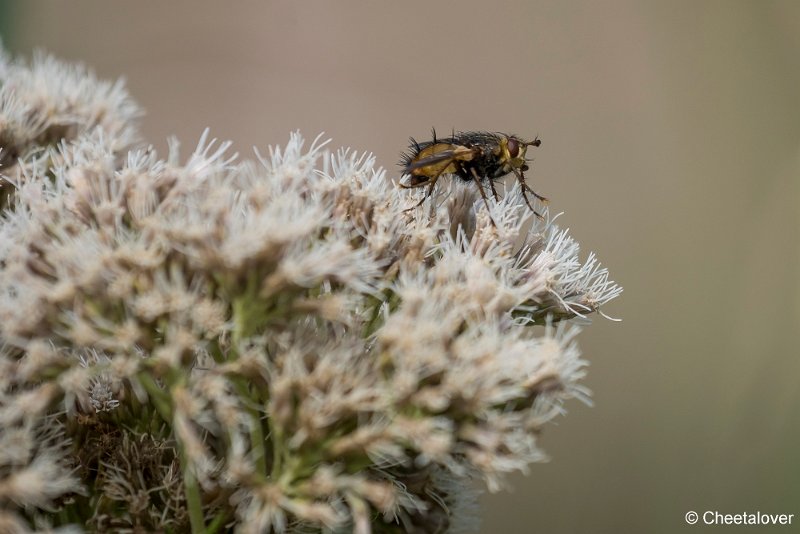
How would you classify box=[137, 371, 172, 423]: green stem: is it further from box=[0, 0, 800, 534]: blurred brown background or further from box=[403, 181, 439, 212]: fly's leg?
box=[0, 0, 800, 534]: blurred brown background

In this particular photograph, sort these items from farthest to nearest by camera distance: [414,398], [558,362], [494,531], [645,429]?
[645,429] → [494,531] → [558,362] → [414,398]

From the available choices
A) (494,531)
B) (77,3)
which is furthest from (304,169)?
(77,3)

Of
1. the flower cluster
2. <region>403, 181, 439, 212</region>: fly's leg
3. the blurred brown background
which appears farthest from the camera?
the blurred brown background

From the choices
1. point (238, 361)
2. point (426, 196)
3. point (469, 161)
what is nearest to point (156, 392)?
point (238, 361)

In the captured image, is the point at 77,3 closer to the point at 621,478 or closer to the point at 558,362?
the point at 621,478

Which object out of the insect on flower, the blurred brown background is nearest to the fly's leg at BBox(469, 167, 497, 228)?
the insect on flower
